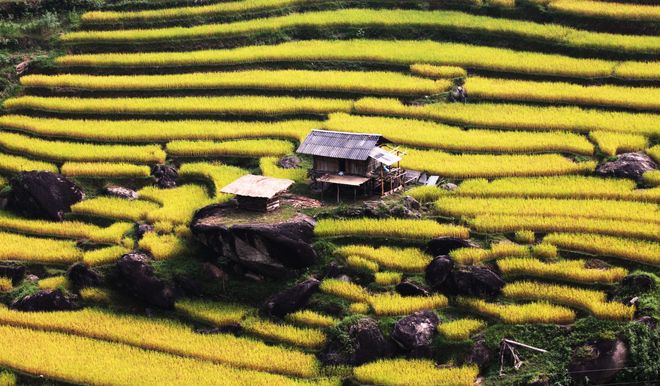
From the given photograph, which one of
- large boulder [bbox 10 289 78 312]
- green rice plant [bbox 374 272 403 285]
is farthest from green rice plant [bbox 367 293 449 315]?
large boulder [bbox 10 289 78 312]

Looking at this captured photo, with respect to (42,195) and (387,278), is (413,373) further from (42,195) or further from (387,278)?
(42,195)

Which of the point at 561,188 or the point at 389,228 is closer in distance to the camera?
the point at 389,228

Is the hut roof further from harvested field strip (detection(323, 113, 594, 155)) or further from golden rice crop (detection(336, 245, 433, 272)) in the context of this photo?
harvested field strip (detection(323, 113, 594, 155))

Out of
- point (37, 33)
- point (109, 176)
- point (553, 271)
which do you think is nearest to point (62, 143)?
point (109, 176)

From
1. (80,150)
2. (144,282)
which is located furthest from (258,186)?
(80,150)

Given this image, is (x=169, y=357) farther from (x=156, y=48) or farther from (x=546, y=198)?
(x=156, y=48)
